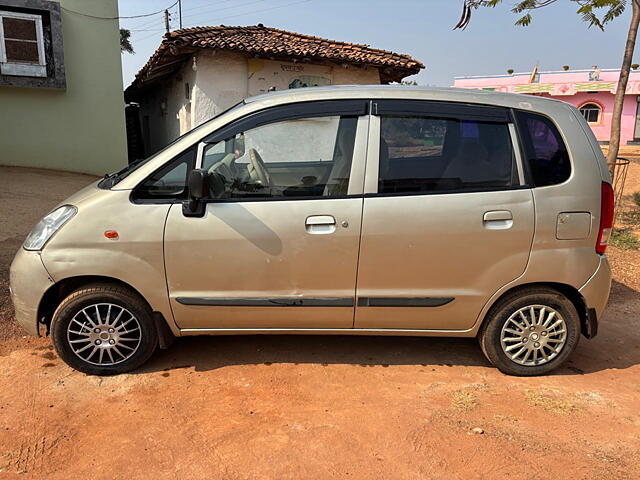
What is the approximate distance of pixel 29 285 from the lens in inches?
128

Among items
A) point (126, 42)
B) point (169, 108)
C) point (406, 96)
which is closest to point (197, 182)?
point (406, 96)

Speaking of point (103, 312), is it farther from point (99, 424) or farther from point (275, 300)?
point (275, 300)

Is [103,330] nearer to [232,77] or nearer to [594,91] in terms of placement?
[232,77]

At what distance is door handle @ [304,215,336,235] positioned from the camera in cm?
321

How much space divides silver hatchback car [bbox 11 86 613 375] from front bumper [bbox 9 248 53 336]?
0.04 ft

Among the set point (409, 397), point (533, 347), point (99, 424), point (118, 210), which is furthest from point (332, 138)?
point (99, 424)

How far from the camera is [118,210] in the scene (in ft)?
10.5

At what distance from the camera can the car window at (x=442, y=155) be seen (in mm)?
3291

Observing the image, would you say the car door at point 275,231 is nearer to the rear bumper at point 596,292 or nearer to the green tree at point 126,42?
the rear bumper at point 596,292

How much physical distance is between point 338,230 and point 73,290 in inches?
74.4

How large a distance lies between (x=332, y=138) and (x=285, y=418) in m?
1.87

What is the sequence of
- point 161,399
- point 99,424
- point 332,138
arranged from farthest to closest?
point 332,138, point 161,399, point 99,424

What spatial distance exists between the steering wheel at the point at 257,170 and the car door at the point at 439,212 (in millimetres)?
695

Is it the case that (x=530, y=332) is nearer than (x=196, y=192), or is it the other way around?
(x=196, y=192)
